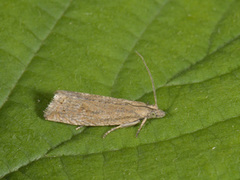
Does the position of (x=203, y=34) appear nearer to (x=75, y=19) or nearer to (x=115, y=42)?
(x=115, y=42)

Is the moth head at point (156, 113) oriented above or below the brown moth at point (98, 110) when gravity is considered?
above

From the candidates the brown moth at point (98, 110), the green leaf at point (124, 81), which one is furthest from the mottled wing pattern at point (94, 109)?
the green leaf at point (124, 81)

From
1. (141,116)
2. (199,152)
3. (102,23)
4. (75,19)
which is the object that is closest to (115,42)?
(102,23)

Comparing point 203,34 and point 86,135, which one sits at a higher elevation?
point 203,34

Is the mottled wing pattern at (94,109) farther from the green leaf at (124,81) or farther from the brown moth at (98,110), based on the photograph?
the green leaf at (124,81)

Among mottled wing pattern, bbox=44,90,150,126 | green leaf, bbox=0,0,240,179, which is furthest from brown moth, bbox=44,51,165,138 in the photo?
green leaf, bbox=0,0,240,179

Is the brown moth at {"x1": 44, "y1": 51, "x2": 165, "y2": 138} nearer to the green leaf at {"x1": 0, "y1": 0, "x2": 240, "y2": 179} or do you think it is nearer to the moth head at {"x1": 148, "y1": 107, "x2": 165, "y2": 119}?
the moth head at {"x1": 148, "y1": 107, "x2": 165, "y2": 119}
